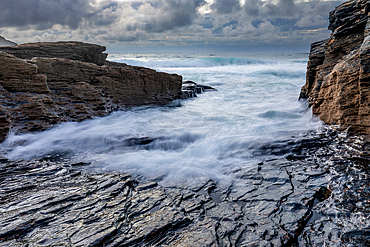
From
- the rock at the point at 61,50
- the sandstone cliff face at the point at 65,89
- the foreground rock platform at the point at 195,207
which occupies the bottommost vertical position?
the foreground rock platform at the point at 195,207

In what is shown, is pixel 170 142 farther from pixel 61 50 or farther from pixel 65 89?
pixel 61 50

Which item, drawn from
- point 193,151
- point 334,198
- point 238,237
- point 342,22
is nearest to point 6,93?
point 193,151

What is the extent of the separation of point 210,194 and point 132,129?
385 cm

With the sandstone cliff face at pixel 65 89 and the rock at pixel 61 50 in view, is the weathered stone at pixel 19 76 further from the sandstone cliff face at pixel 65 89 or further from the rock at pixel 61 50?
the rock at pixel 61 50

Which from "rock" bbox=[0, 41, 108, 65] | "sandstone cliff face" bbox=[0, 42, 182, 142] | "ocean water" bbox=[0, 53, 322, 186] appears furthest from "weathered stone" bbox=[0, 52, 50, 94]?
"rock" bbox=[0, 41, 108, 65]

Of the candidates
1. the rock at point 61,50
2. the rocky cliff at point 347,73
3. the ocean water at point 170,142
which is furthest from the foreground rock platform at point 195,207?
the rock at point 61,50

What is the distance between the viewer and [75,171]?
395 centimetres

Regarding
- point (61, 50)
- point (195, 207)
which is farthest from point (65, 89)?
point (195, 207)

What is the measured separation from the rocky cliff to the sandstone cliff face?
641 cm

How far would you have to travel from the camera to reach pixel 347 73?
4934 millimetres

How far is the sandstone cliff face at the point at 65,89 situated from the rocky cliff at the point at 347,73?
6415 millimetres

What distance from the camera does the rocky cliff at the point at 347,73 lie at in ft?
15.0

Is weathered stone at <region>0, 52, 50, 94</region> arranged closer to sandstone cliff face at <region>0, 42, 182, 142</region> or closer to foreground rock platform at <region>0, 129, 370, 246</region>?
sandstone cliff face at <region>0, 42, 182, 142</region>

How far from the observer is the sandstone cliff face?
5.59 meters
